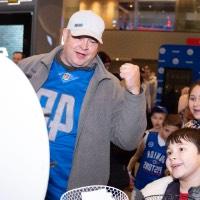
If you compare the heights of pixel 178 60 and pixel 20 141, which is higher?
pixel 20 141

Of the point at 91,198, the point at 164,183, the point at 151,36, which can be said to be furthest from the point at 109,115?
the point at 151,36

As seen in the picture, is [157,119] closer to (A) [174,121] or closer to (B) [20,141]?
(A) [174,121]

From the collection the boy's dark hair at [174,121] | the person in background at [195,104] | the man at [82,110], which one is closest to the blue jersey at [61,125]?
the man at [82,110]

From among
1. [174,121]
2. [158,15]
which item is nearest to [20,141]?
[174,121]

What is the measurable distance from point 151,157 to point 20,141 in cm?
264

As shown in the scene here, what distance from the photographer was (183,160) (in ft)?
→ 4.74

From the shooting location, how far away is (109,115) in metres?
1.63

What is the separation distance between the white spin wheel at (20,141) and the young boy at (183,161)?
80 cm

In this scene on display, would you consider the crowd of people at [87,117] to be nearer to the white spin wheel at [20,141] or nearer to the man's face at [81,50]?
the man's face at [81,50]

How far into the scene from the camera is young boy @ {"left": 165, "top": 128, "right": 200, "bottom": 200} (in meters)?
1.44

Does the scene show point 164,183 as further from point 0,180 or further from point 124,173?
point 0,180

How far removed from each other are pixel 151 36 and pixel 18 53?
12251 mm

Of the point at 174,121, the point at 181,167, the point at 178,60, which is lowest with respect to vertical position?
the point at 178,60

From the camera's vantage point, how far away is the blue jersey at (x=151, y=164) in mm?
3127
